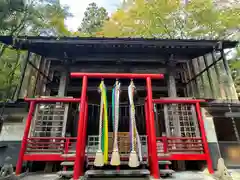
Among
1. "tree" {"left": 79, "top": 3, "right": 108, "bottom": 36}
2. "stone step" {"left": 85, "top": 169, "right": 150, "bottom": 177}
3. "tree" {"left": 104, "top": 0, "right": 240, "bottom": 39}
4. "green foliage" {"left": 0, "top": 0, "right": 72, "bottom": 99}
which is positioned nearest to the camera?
"stone step" {"left": 85, "top": 169, "right": 150, "bottom": 177}

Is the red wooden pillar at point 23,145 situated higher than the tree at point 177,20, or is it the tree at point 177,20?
the tree at point 177,20

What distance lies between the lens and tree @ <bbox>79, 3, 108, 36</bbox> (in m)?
20.3

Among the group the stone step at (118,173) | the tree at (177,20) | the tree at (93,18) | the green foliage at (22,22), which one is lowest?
the stone step at (118,173)

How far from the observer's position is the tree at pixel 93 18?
20.3 m

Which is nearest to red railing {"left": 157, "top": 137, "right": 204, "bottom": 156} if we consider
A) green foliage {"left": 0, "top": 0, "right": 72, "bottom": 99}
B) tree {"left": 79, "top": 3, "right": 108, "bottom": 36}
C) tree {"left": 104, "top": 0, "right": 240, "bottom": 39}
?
green foliage {"left": 0, "top": 0, "right": 72, "bottom": 99}

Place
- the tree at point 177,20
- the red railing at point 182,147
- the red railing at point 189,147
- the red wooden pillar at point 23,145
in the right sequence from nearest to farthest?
the red wooden pillar at point 23,145
the red railing at point 189,147
the red railing at point 182,147
the tree at point 177,20

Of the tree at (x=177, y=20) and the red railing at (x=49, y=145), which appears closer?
the red railing at (x=49, y=145)

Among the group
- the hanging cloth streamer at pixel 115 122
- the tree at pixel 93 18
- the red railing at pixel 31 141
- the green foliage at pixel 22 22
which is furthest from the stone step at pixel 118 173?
the tree at pixel 93 18

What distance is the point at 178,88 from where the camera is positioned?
8.30 meters

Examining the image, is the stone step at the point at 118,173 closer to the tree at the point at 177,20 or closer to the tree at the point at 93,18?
the tree at the point at 177,20

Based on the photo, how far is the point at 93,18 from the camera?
21.7m

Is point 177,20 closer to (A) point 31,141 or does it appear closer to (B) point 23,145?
(A) point 31,141

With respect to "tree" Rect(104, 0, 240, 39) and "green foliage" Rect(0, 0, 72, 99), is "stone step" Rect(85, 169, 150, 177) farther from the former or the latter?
"tree" Rect(104, 0, 240, 39)

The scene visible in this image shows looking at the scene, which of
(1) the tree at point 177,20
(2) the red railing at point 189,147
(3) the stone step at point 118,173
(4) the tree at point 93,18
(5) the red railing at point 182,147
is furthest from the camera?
(4) the tree at point 93,18
